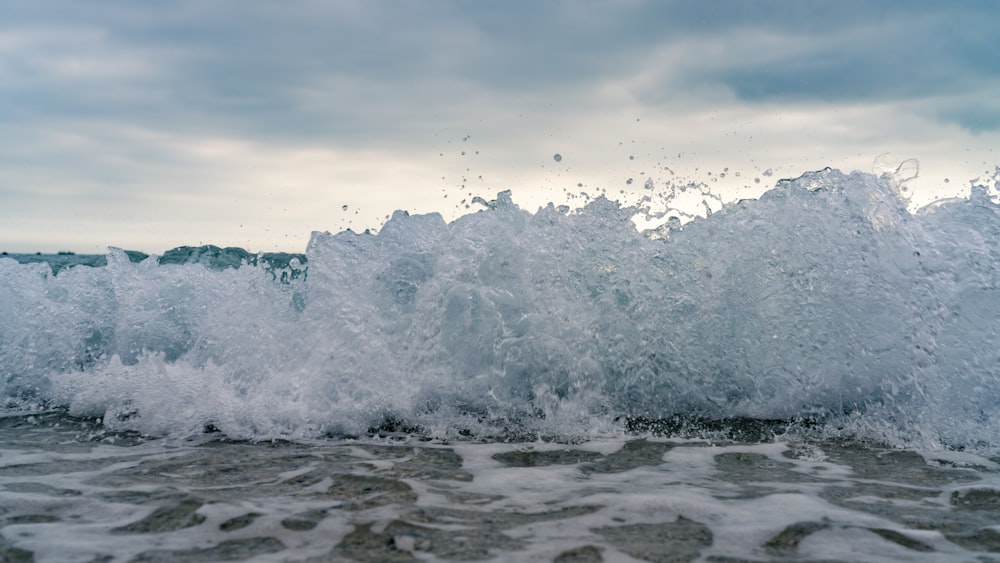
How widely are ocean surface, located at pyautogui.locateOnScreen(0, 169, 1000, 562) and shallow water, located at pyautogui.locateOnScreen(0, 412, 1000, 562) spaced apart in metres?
0.02

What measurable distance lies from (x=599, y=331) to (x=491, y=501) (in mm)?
2611

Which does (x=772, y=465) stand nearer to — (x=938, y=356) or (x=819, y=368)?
(x=819, y=368)

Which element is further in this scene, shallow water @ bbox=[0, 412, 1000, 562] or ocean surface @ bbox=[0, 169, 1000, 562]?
ocean surface @ bbox=[0, 169, 1000, 562]

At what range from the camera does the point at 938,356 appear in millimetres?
5352

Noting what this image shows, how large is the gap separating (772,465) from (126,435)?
401 centimetres

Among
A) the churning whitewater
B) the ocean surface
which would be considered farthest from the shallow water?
the churning whitewater

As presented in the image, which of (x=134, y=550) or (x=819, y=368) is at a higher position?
(x=819, y=368)

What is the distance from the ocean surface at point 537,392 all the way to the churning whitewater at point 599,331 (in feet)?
0.07

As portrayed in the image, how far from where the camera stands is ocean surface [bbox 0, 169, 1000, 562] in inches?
118

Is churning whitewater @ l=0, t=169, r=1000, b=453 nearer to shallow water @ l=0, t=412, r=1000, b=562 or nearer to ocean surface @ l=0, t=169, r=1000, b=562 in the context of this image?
ocean surface @ l=0, t=169, r=1000, b=562

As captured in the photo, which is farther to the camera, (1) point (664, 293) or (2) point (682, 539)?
(1) point (664, 293)

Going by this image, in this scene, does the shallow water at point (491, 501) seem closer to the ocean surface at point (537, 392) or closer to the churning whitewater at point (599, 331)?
the ocean surface at point (537, 392)

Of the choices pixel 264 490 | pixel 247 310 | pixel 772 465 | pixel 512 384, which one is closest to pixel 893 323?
pixel 772 465

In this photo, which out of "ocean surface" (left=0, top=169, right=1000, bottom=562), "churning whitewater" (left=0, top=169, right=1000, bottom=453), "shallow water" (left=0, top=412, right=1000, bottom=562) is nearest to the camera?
"shallow water" (left=0, top=412, right=1000, bottom=562)
